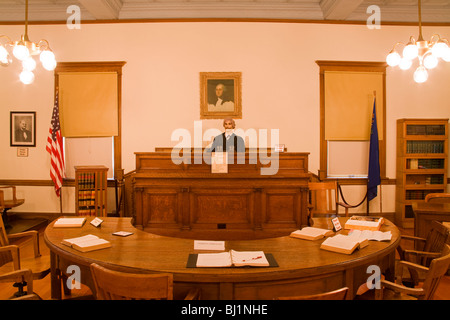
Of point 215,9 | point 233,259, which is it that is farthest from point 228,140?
point 233,259

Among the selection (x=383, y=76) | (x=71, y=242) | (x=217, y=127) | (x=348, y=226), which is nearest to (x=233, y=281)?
(x=71, y=242)

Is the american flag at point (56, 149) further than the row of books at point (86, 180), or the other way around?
the american flag at point (56, 149)

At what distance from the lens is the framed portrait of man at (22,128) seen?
6.54m

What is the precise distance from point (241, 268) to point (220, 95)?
16.5 feet

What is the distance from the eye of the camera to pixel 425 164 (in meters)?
6.33

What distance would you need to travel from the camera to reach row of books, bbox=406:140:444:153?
20.4ft

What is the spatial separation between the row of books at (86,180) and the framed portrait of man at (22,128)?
69.3 inches

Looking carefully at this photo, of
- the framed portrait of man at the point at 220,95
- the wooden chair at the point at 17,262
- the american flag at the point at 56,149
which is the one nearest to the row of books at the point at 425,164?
the framed portrait of man at the point at 220,95

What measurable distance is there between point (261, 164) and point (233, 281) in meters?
3.19

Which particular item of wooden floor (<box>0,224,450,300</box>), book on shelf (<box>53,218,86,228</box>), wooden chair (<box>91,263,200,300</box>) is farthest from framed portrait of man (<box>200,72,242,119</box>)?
wooden chair (<box>91,263,200,300</box>)

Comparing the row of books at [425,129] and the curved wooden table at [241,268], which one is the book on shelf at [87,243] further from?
the row of books at [425,129]

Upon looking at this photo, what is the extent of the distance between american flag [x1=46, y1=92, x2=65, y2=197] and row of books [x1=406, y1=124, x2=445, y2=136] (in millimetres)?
7119

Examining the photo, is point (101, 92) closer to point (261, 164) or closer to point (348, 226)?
point (261, 164)

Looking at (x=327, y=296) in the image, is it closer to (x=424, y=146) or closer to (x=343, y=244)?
(x=343, y=244)
